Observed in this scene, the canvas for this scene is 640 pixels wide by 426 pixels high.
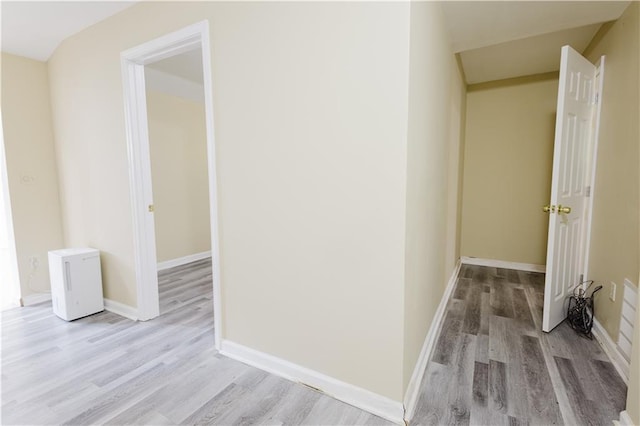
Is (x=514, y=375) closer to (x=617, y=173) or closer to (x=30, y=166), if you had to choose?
(x=617, y=173)

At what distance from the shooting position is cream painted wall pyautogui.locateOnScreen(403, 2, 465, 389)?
1.46 m

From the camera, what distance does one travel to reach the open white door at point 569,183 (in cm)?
220

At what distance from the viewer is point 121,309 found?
2727 mm

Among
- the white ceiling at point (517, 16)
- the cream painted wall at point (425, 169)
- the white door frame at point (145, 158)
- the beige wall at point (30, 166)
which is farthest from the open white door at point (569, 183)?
the beige wall at point (30, 166)

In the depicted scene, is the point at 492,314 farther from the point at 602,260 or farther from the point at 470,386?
the point at 470,386

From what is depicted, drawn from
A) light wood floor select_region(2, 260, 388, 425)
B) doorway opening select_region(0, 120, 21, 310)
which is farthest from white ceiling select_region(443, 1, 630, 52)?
doorway opening select_region(0, 120, 21, 310)

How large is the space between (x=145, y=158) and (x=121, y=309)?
137 centimetres

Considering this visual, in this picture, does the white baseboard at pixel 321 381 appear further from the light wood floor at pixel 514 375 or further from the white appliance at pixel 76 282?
the white appliance at pixel 76 282

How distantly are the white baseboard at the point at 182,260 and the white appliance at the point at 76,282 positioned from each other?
1306mm

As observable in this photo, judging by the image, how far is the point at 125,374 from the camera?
1890 millimetres

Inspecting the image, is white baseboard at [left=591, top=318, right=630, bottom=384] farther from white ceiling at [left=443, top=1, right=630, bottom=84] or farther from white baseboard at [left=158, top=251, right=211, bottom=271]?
white baseboard at [left=158, top=251, right=211, bottom=271]

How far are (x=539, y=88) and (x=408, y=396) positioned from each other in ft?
12.9

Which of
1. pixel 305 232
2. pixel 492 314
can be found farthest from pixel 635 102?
pixel 305 232

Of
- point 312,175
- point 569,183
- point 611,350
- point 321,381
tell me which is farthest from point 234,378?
point 569,183
